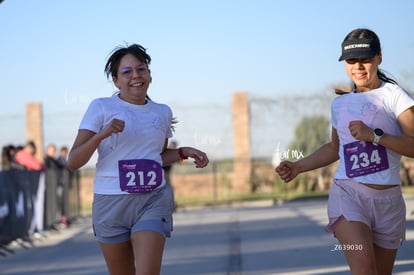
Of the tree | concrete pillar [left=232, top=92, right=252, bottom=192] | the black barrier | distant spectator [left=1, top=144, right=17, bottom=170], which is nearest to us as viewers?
the black barrier

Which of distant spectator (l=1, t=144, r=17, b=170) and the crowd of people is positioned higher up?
distant spectator (l=1, t=144, r=17, b=170)

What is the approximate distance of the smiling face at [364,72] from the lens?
20.0 feet

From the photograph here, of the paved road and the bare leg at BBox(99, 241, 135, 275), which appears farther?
the paved road

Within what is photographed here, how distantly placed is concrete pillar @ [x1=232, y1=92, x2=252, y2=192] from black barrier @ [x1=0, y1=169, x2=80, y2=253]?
1111cm

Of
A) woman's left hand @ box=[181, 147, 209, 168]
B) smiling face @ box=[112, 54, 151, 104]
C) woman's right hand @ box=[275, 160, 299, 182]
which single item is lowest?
woman's right hand @ box=[275, 160, 299, 182]

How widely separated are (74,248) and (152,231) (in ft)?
31.0

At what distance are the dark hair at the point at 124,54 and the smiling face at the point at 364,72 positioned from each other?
1.27 metres

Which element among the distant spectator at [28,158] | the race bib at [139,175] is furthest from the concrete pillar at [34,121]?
the race bib at [139,175]

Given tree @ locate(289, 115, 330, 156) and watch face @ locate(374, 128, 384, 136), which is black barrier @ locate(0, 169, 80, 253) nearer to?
tree @ locate(289, 115, 330, 156)

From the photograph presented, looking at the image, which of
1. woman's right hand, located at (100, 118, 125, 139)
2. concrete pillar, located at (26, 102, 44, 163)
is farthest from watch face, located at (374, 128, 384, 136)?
concrete pillar, located at (26, 102, 44, 163)

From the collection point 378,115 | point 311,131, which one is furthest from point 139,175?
point 311,131

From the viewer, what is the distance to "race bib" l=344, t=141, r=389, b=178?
19.7ft

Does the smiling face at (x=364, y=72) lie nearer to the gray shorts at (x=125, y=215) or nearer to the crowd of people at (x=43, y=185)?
the gray shorts at (x=125, y=215)

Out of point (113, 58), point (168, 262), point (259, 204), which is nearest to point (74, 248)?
point (168, 262)
